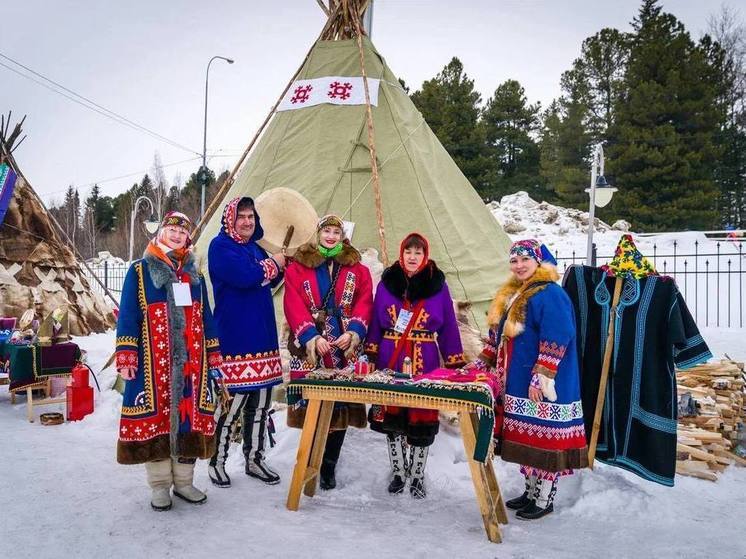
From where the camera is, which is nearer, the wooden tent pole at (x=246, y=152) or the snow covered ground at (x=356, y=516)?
the snow covered ground at (x=356, y=516)

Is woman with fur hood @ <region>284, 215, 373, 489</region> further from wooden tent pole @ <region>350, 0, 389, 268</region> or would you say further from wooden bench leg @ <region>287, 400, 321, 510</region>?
wooden tent pole @ <region>350, 0, 389, 268</region>

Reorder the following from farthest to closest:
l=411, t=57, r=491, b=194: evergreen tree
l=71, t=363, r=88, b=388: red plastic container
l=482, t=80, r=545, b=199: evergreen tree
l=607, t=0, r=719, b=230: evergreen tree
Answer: l=482, t=80, r=545, b=199: evergreen tree → l=411, t=57, r=491, b=194: evergreen tree → l=607, t=0, r=719, b=230: evergreen tree → l=71, t=363, r=88, b=388: red plastic container

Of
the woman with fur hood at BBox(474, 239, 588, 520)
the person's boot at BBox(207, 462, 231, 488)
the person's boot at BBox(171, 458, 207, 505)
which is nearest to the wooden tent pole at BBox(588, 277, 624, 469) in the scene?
the woman with fur hood at BBox(474, 239, 588, 520)

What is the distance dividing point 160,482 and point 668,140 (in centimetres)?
2050

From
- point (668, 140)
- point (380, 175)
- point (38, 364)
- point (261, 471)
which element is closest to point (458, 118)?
point (668, 140)

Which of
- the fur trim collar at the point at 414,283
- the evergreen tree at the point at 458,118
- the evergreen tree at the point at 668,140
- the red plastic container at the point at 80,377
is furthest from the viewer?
the evergreen tree at the point at 458,118

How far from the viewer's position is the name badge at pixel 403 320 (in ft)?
10.4

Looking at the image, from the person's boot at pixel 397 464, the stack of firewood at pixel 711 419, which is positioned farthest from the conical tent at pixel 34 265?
the stack of firewood at pixel 711 419

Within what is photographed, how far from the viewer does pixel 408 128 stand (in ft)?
18.6

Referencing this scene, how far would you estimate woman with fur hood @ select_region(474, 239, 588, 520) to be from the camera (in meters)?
2.86

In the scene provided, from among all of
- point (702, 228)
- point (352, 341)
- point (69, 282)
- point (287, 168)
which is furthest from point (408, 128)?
point (702, 228)

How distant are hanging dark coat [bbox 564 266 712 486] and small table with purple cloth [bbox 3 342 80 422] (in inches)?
178

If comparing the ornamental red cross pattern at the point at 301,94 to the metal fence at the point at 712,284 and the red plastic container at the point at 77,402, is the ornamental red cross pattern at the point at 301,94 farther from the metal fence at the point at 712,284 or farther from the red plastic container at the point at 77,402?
the metal fence at the point at 712,284

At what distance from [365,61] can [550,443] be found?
4.35m
